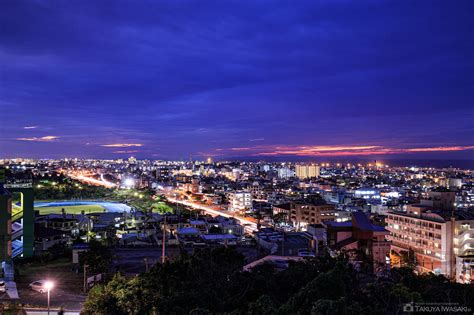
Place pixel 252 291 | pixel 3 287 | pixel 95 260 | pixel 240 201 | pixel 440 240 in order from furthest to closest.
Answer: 1. pixel 240 201
2. pixel 440 240
3. pixel 95 260
4. pixel 3 287
5. pixel 252 291

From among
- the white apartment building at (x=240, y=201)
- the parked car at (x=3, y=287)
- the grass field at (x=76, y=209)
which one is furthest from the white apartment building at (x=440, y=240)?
the grass field at (x=76, y=209)

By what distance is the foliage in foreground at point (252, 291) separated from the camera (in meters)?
5.14

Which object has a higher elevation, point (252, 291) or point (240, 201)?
point (252, 291)

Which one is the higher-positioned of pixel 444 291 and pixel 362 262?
pixel 444 291

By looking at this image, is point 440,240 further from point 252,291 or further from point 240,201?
Answer: point 240,201

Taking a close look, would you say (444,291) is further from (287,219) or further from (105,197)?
(105,197)

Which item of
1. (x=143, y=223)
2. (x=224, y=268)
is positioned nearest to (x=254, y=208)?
(x=143, y=223)

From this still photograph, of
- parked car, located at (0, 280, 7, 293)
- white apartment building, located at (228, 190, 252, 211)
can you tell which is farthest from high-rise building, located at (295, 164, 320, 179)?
parked car, located at (0, 280, 7, 293)

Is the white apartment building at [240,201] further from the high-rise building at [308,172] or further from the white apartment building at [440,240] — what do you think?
the high-rise building at [308,172]

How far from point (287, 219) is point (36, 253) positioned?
15950 mm

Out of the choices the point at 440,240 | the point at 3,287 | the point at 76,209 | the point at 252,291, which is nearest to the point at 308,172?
the point at 76,209

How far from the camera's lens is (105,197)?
37.8m

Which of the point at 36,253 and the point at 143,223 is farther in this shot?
the point at 143,223

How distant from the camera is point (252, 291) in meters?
5.97
